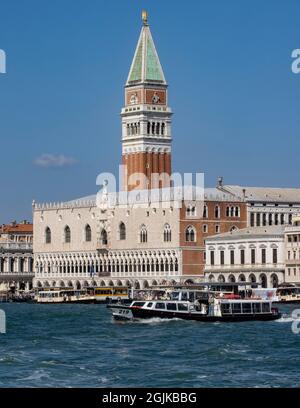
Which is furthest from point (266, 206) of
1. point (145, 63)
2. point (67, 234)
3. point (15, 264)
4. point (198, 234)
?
point (15, 264)

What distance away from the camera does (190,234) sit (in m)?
107

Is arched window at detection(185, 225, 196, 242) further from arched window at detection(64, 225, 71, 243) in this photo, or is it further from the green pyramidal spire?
the green pyramidal spire

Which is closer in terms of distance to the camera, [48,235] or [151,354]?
[151,354]

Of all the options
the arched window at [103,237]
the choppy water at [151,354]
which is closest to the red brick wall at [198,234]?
the arched window at [103,237]

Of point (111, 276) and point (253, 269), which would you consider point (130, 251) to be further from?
point (253, 269)

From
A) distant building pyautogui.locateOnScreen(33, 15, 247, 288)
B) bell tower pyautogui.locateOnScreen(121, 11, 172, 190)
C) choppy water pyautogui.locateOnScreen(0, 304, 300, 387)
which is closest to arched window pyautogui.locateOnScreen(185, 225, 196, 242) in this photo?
distant building pyautogui.locateOnScreen(33, 15, 247, 288)

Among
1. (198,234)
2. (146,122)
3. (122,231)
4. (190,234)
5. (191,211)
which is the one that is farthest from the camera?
(146,122)

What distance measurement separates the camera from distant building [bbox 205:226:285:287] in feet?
322

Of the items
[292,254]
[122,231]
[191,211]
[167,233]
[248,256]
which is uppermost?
[191,211]

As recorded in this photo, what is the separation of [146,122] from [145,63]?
18.7ft

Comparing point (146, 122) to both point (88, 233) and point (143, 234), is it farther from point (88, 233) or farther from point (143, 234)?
point (143, 234)

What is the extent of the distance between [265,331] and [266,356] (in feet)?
47.5

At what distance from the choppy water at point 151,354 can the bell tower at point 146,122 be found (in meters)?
58.2
